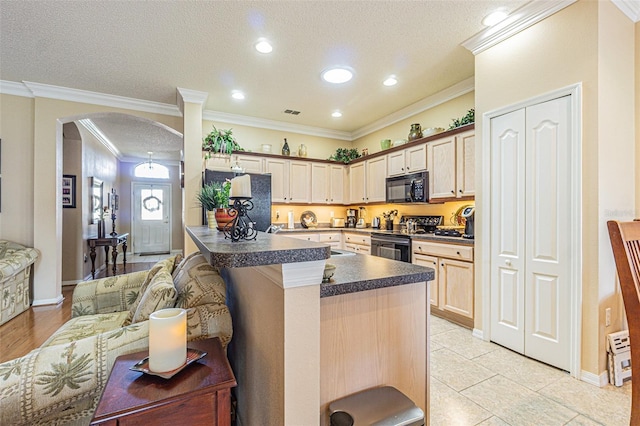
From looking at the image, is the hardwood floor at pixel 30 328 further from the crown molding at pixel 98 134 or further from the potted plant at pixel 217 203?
the crown molding at pixel 98 134

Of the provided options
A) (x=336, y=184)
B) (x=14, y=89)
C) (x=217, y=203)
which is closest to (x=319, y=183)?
(x=336, y=184)

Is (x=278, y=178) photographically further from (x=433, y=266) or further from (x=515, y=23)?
(x=515, y=23)

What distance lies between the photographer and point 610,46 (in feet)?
7.16

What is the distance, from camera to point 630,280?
122 cm

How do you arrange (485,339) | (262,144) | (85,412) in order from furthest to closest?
(262,144) < (485,339) < (85,412)

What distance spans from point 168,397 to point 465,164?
3.50m

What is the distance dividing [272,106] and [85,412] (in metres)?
4.16

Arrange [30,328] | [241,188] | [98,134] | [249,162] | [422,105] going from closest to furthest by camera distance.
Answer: [241,188] → [30,328] → [422,105] → [249,162] → [98,134]

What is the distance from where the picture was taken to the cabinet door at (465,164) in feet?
11.0

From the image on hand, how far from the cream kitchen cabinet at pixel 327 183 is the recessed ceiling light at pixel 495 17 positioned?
3355 millimetres

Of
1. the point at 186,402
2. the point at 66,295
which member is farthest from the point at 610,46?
the point at 66,295

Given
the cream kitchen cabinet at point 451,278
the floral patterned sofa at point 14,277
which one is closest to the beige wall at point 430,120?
the cream kitchen cabinet at point 451,278

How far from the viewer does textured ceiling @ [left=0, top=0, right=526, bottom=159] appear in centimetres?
240

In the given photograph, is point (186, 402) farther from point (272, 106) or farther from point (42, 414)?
point (272, 106)
